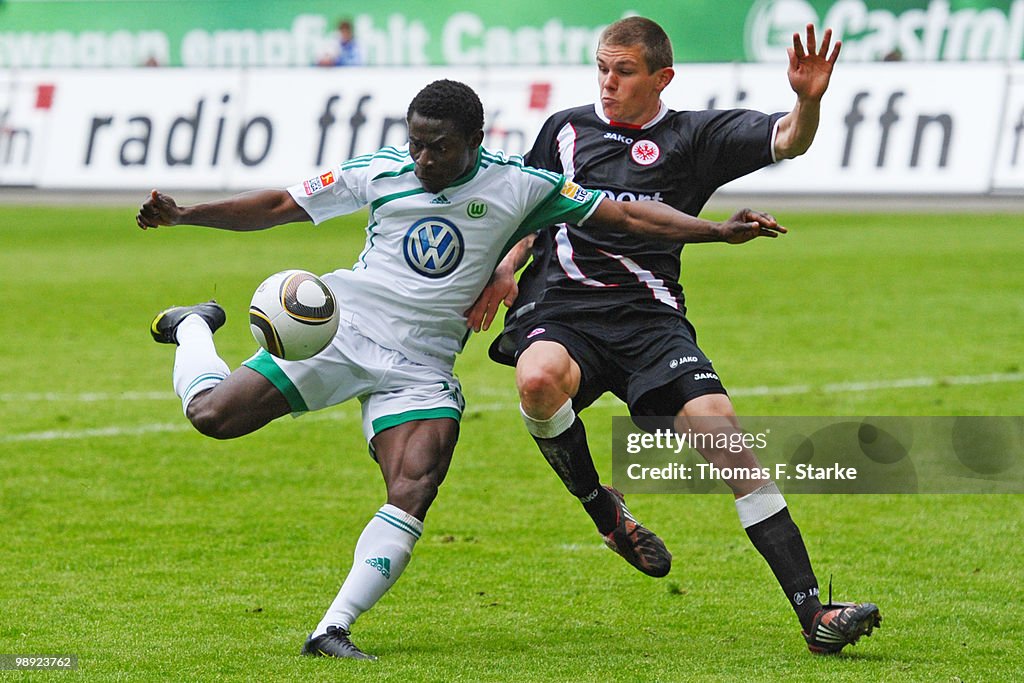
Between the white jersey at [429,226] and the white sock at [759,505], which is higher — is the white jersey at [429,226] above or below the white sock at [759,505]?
Result: above

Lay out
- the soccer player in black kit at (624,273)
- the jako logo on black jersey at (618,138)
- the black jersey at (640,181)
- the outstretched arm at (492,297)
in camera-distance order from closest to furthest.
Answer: the soccer player in black kit at (624,273)
the outstretched arm at (492,297)
the black jersey at (640,181)
the jako logo on black jersey at (618,138)

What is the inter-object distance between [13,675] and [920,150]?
57.2 ft

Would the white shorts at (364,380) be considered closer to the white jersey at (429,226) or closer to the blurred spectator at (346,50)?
the white jersey at (429,226)

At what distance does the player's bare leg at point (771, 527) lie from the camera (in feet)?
16.8

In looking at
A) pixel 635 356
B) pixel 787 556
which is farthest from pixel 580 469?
pixel 787 556

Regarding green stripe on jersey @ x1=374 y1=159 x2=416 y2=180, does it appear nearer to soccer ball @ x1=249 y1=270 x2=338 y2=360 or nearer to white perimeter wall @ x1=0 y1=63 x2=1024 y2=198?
soccer ball @ x1=249 y1=270 x2=338 y2=360

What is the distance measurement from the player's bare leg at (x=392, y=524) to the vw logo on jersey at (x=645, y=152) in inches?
52.6

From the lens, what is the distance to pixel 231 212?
220 inches

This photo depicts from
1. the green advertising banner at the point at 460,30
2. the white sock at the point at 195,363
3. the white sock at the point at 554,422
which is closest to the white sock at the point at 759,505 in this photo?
the white sock at the point at 554,422

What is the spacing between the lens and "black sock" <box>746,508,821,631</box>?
5215 mm

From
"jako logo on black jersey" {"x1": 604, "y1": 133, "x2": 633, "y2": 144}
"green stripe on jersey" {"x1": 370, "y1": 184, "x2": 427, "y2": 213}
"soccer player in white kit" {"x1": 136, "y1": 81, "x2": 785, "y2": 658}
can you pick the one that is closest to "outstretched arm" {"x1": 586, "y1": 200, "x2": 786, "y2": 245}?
"soccer player in white kit" {"x1": 136, "y1": 81, "x2": 785, "y2": 658}

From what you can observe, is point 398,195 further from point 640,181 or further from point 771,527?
point 771,527

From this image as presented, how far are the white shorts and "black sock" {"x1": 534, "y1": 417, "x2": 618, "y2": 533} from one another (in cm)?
50

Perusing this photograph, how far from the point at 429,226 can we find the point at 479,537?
1974mm
